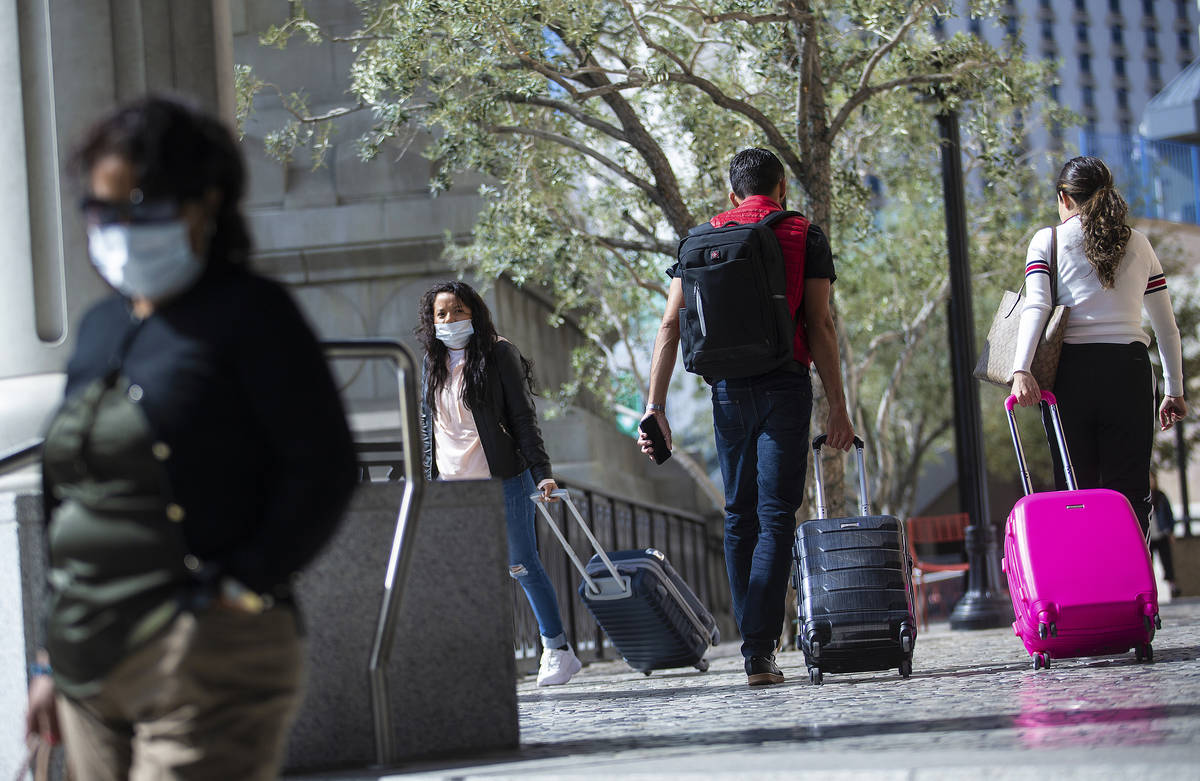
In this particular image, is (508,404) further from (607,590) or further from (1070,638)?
(1070,638)

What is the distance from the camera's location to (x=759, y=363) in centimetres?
590

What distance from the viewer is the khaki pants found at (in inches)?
96.2

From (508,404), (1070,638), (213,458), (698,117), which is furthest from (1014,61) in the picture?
(213,458)

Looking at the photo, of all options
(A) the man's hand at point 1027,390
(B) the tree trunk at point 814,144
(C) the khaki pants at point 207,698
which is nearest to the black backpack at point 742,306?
(A) the man's hand at point 1027,390

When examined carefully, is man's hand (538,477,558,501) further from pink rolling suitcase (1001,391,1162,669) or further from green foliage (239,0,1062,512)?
green foliage (239,0,1062,512)

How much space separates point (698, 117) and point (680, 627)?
312 inches

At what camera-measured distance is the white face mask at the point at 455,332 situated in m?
7.21

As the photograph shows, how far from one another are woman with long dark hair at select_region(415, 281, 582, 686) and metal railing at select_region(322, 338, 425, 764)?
9.61ft

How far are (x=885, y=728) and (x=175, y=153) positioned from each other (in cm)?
267

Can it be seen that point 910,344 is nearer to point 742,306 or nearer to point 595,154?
point 595,154

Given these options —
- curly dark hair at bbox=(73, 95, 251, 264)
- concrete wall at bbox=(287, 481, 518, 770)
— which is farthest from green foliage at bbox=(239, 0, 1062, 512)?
curly dark hair at bbox=(73, 95, 251, 264)

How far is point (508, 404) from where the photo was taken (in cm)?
727

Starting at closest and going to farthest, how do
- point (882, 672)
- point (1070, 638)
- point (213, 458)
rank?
1. point (213, 458)
2. point (1070, 638)
3. point (882, 672)

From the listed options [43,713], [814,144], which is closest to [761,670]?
[43,713]
